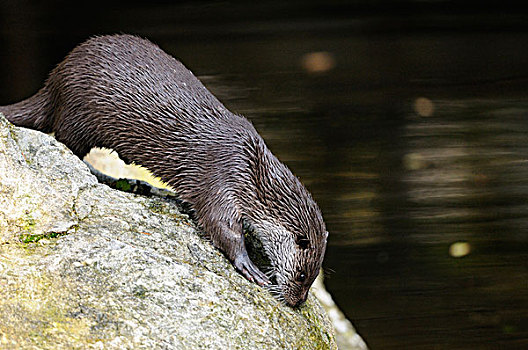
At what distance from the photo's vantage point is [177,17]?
3342 mm

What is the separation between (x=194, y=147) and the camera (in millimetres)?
2389

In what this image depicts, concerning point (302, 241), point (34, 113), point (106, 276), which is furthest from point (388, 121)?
point (106, 276)

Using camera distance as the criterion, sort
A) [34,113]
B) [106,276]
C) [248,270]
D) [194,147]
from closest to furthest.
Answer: [106,276] → [248,270] → [194,147] → [34,113]

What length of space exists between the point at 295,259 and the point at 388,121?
65.4 inches

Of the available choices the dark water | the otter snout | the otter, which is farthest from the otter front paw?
the dark water

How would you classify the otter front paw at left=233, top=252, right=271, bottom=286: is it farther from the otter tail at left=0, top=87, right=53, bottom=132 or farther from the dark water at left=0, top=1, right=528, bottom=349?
the dark water at left=0, top=1, right=528, bottom=349

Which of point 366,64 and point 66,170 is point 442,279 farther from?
point 66,170

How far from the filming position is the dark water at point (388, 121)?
3.40m

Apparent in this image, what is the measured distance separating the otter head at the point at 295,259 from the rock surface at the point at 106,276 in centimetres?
6

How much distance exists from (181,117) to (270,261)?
643mm

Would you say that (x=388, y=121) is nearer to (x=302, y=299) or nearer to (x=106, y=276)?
(x=302, y=299)

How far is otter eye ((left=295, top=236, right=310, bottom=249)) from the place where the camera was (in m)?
2.25

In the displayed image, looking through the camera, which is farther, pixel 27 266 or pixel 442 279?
pixel 442 279

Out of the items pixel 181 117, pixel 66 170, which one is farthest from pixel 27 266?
pixel 181 117
